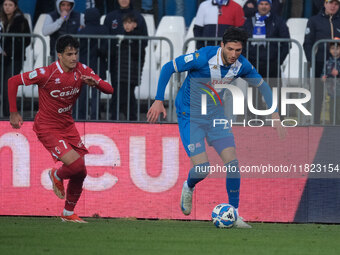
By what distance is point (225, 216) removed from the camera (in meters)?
10.6

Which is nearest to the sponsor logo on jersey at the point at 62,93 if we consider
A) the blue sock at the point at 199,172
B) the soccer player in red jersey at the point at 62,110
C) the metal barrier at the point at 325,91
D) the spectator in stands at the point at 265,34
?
the soccer player in red jersey at the point at 62,110

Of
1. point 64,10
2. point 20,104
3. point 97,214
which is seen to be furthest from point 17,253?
point 64,10

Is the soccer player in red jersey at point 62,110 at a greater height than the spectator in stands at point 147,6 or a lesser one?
lesser

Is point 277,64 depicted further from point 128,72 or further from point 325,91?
point 128,72

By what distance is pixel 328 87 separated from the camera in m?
12.5

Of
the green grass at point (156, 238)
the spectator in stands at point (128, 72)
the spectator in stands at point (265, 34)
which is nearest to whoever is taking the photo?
the green grass at point (156, 238)

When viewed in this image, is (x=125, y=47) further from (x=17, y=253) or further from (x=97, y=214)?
(x=17, y=253)

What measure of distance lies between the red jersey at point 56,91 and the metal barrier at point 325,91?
10.1 ft

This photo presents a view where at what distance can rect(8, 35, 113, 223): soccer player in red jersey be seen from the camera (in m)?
11.1

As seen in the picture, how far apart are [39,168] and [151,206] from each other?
167 cm

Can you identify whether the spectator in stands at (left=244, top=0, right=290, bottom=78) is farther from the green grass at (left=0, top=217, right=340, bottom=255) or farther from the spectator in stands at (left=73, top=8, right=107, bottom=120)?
the green grass at (left=0, top=217, right=340, bottom=255)

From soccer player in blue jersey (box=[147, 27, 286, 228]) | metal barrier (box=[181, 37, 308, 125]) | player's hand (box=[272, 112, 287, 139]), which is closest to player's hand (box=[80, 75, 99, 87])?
soccer player in blue jersey (box=[147, 27, 286, 228])

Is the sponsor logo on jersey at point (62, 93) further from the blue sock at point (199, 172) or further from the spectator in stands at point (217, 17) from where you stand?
the spectator in stands at point (217, 17)

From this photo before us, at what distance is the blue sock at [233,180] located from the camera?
1066 centimetres
